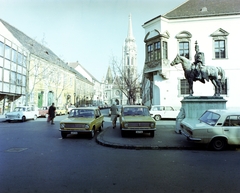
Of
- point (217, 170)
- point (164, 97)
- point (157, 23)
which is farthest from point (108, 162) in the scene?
point (157, 23)

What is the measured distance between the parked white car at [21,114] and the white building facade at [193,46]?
14.7 meters

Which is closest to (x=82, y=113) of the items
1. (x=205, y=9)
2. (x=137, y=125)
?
(x=137, y=125)

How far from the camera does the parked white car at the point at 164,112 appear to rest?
72.4 feet

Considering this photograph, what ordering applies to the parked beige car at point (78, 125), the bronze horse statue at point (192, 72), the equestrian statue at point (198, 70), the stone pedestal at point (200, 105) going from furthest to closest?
the bronze horse statue at point (192, 72) → the equestrian statue at point (198, 70) → the stone pedestal at point (200, 105) → the parked beige car at point (78, 125)

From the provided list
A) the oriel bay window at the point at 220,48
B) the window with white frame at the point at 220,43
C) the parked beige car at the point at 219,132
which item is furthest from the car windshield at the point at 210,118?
the oriel bay window at the point at 220,48

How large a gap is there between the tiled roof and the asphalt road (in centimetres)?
2051

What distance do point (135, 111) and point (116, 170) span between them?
6.85 m

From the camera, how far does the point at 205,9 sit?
2472 centimetres

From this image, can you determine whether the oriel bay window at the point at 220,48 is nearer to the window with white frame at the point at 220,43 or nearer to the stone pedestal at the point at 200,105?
the window with white frame at the point at 220,43

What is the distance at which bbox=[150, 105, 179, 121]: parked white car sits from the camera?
22062mm

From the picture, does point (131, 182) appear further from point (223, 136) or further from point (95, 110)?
point (95, 110)

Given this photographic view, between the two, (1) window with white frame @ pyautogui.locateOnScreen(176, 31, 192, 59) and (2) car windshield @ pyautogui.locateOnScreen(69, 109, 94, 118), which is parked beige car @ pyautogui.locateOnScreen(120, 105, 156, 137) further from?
(1) window with white frame @ pyautogui.locateOnScreen(176, 31, 192, 59)

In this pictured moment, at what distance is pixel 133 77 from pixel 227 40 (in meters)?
13.8

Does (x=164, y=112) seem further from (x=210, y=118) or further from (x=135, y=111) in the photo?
(x=210, y=118)
